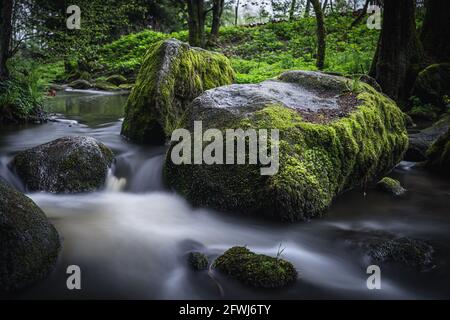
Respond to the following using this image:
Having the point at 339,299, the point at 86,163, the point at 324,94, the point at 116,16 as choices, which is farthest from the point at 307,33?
the point at 339,299

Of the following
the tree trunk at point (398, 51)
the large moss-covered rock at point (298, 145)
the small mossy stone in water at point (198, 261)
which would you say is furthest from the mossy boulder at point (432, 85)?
the small mossy stone in water at point (198, 261)

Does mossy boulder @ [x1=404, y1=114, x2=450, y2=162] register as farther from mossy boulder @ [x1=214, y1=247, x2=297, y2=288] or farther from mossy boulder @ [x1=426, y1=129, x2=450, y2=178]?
mossy boulder @ [x1=214, y1=247, x2=297, y2=288]

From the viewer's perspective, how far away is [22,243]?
349 cm

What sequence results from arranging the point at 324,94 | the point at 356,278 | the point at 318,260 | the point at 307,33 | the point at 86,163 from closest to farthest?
1. the point at 356,278
2. the point at 318,260
3. the point at 86,163
4. the point at 324,94
5. the point at 307,33

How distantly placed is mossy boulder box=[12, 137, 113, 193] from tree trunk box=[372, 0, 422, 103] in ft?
27.1

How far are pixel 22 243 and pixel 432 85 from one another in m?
10.9

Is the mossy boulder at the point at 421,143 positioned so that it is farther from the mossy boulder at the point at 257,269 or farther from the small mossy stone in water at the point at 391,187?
the mossy boulder at the point at 257,269

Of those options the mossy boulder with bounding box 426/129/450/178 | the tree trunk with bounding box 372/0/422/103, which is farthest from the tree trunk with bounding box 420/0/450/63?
the mossy boulder with bounding box 426/129/450/178

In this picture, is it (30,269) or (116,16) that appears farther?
(116,16)

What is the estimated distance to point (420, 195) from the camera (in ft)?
19.7

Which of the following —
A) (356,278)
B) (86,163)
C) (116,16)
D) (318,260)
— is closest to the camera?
(356,278)

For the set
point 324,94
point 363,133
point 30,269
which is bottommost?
point 30,269

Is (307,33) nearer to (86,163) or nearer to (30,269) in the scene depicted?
(86,163)

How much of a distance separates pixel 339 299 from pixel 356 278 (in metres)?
0.37
